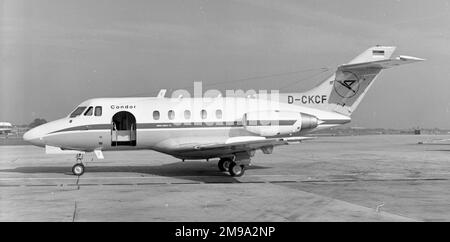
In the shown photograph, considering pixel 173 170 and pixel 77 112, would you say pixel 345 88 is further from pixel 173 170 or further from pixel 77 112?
pixel 77 112

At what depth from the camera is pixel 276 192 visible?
42.5 ft

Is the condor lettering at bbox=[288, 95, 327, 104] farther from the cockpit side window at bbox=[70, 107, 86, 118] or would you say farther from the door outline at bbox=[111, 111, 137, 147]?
the cockpit side window at bbox=[70, 107, 86, 118]

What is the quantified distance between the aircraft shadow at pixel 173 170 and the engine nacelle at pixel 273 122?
6.90 ft

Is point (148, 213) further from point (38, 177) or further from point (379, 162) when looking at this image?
point (379, 162)

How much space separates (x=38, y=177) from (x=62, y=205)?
682 centimetres

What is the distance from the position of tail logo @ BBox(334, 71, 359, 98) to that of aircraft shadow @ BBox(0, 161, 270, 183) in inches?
191

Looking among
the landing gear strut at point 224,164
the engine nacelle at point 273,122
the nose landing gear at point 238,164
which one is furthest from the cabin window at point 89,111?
the engine nacelle at point 273,122

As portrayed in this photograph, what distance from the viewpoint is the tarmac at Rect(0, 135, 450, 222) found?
382 inches

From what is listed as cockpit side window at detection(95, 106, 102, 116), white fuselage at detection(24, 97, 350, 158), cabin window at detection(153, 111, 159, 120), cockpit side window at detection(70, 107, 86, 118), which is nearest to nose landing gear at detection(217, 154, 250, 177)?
white fuselage at detection(24, 97, 350, 158)

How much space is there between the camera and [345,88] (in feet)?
61.6

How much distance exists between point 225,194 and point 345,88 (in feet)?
28.1

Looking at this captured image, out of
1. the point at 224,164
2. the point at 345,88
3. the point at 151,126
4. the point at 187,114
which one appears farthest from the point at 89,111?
the point at 345,88
